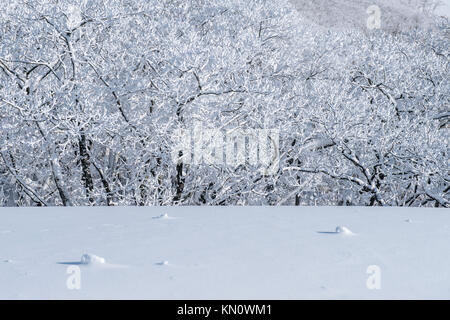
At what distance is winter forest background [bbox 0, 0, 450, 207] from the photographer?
8.74 meters

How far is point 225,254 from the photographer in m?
2.37

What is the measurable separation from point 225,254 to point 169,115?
7.09 m

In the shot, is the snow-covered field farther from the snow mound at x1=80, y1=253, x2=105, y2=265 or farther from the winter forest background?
the winter forest background

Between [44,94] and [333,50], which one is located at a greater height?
[333,50]

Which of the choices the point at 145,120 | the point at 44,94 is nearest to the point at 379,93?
the point at 145,120

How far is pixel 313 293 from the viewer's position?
1.80 meters

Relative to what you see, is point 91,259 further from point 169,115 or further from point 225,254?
point 169,115

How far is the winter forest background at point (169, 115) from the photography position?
8.74m

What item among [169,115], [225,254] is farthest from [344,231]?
[169,115]

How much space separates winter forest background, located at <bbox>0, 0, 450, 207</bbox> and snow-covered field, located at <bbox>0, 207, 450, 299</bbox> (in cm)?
492

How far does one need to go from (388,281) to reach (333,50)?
12.8 meters

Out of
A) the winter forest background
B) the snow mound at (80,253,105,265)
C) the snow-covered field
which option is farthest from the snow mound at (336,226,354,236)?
the winter forest background

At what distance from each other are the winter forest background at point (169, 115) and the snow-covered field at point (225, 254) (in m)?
4.92

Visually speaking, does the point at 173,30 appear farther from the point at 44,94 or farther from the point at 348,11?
the point at 348,11
